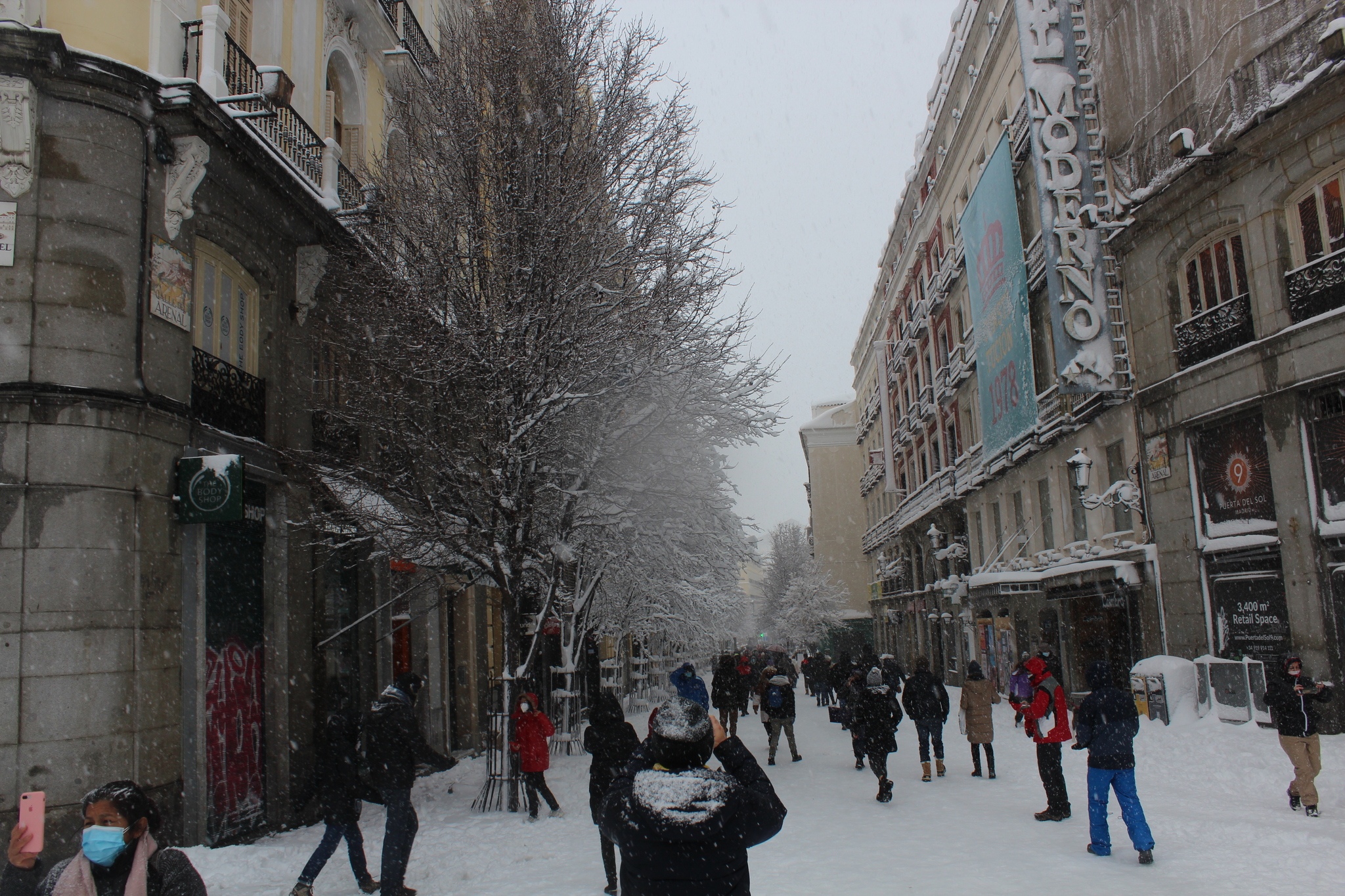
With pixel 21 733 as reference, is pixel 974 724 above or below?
below

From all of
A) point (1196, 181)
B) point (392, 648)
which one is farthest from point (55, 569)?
point (1196, 181)

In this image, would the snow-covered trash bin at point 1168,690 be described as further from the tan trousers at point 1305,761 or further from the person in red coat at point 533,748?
the person in red coat at point 533,748

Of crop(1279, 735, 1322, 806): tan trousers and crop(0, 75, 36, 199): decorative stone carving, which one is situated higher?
→ crop(0, 75, 36, 199): decorative stone carving

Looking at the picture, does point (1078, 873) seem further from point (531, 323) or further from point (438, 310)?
point (438, 310)

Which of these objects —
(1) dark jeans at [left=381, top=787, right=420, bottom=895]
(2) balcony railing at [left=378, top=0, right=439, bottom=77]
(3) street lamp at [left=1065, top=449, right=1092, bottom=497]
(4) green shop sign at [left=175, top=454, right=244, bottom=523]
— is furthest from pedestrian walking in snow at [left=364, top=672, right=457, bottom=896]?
(3) street lamp at [left=1065, top=449, right=1092, bottom=497]

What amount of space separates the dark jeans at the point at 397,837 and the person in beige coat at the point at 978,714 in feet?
25.9

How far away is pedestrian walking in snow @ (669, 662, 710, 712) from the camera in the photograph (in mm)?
10562

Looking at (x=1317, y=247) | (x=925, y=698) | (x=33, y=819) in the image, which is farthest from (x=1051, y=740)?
(x=1317, y=247)

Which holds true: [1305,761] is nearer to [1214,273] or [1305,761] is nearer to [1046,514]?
[1214,273]

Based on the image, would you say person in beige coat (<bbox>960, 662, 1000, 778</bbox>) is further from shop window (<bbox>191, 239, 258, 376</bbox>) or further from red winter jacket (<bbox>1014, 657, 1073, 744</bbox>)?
shop window (<bbox>191, 239, 258, 376</bbox>)

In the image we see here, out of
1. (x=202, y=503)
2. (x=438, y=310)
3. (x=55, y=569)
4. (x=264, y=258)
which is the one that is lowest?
(x=55, y=569)

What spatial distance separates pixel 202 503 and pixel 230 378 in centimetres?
217

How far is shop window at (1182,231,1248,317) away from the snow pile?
1513 centimetres

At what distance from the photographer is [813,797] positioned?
11.5 metres
